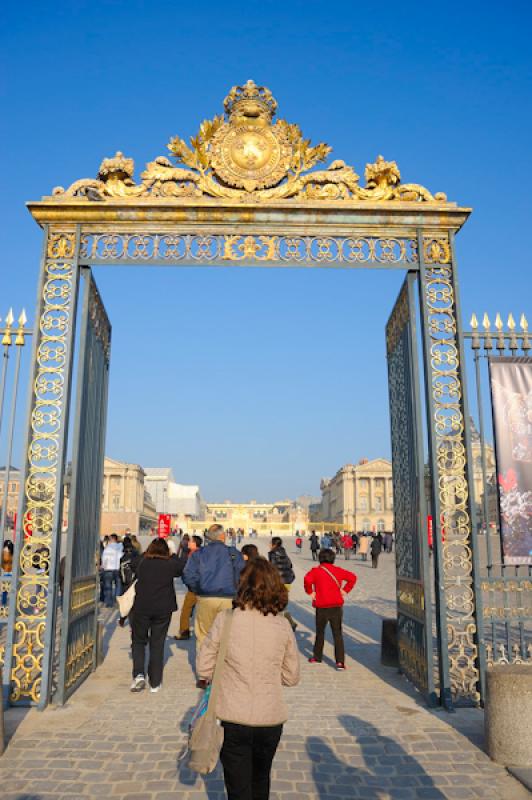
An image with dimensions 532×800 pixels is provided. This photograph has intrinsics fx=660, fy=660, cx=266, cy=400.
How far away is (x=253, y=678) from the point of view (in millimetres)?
3373

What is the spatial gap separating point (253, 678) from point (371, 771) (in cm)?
226

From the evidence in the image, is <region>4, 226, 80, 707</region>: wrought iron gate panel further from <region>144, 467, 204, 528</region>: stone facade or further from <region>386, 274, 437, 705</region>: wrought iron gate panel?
<region>144, 467, 204, 528</region>: stone facade

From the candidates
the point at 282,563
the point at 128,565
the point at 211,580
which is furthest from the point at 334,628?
the point at 128,565

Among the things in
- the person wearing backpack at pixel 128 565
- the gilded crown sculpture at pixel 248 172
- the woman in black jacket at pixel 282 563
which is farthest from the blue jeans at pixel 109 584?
the gilded crown sculpture at pixel 248 172

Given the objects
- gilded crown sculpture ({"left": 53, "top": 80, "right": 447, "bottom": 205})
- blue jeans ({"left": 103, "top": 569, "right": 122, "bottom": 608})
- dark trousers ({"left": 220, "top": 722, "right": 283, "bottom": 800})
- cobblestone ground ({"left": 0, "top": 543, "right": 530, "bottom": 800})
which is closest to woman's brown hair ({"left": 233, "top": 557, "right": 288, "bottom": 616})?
dark trousers ({"left": 220, "top": 722, "right": 283, "bottom": 800})

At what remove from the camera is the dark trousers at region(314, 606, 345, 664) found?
870 cm

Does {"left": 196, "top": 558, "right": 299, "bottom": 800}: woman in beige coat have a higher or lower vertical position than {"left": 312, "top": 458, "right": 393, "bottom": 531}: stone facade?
lower

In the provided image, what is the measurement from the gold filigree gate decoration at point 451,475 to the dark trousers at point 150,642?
317 centimetres

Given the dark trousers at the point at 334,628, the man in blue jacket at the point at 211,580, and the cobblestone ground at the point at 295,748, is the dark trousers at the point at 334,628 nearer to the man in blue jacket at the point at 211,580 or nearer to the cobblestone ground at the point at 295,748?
the cobblestone ground at the point at 295,748

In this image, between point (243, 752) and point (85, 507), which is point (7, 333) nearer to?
point (85, 507)

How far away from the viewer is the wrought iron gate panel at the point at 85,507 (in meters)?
6.99

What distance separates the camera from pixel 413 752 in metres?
5.37

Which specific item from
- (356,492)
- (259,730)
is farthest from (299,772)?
(356,492)

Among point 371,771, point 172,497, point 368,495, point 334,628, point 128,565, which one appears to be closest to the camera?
point 371,771
